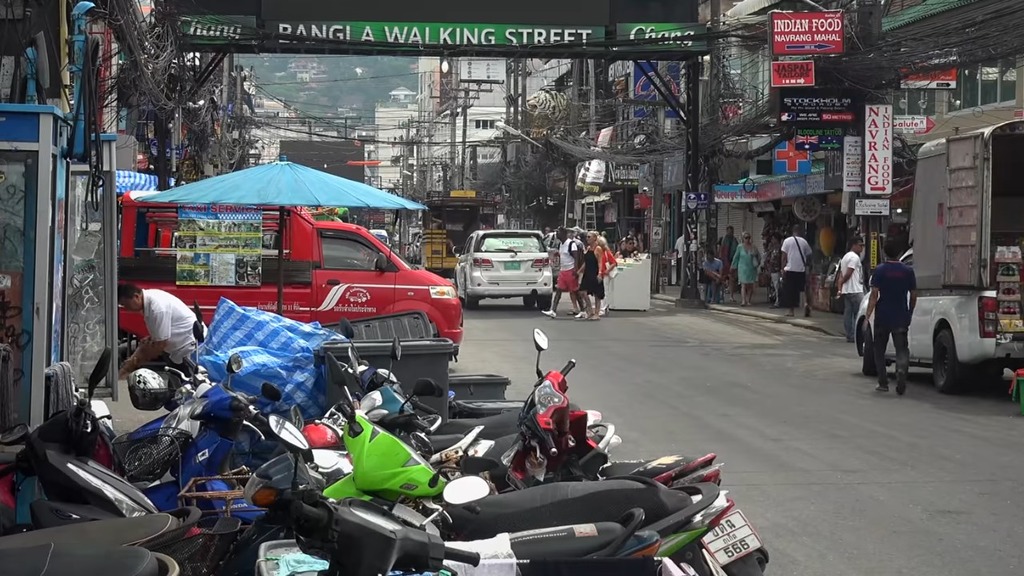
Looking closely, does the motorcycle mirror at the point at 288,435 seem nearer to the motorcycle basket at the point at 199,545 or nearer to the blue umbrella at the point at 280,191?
the motorcycle basket at the point at 199,545

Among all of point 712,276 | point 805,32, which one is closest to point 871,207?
point 805,32

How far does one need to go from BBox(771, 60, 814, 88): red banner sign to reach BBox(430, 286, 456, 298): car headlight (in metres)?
9.25

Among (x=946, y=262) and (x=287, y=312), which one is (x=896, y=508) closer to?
(x=946, y=262)

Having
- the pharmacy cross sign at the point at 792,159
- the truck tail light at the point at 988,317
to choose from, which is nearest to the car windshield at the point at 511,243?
the pharmacy cross sign at the point at 792,159

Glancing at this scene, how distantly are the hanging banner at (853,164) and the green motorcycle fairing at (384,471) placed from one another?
18855mm

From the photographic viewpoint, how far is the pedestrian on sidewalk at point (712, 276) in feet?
100

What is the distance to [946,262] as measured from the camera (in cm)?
1477

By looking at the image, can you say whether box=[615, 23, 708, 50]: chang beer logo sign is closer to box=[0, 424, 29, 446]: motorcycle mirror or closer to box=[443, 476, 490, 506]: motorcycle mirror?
box=[0, 424, 29, 446]: motorcycle mirror

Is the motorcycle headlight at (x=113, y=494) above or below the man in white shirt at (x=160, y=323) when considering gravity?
below

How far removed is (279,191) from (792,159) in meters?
21.5

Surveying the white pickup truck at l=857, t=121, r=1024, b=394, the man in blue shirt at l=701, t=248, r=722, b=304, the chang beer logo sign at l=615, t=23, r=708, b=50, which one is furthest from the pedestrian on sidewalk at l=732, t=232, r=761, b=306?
the white pickup truck at l=857, t=121, r=1024, b=394

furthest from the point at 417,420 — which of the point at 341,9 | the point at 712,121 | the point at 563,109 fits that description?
the point at 563,109

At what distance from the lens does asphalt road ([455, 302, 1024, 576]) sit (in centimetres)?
727

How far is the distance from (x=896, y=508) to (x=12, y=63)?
824cm
